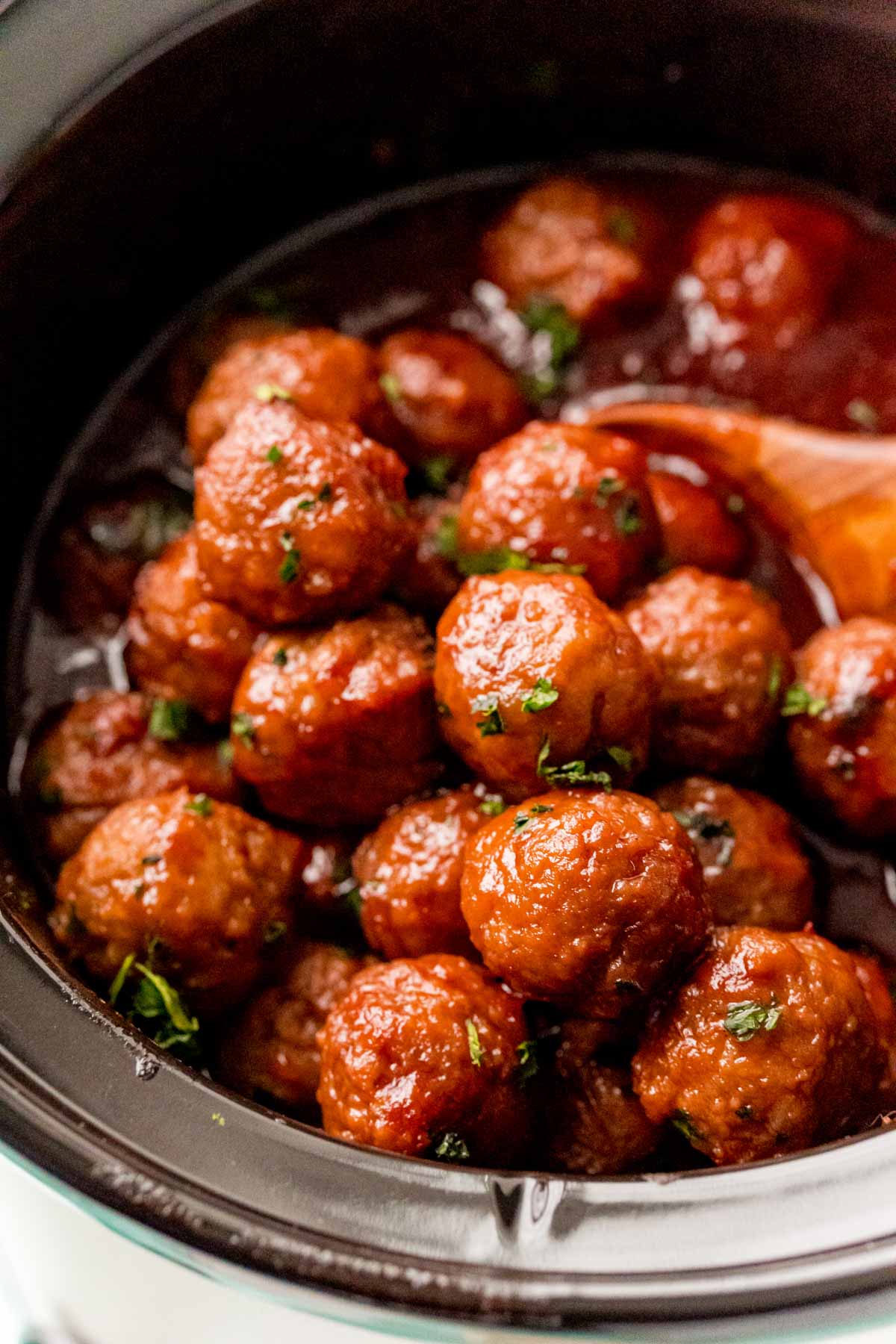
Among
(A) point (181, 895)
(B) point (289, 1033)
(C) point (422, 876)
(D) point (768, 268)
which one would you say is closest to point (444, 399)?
(D) point (768, 268)

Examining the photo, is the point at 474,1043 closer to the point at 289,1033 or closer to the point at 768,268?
the point at 289,1033

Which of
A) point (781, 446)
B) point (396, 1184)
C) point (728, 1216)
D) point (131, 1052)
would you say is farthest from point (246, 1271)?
point (781, 446)

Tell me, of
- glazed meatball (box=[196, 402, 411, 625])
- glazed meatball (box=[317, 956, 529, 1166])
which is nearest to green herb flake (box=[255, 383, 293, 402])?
glazed meatball (box=[196, 402, 411, 625])

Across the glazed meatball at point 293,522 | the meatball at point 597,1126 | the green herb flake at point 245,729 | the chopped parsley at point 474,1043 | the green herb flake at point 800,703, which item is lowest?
the meatball at point 597,1126

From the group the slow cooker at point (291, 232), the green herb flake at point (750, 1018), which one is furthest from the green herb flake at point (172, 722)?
the green herb flake at point (750, 1018)

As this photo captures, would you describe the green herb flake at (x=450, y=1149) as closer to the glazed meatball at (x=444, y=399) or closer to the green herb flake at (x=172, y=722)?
the green herb flake at (x=172, y=722)

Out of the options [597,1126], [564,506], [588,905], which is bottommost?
[597,1126]
